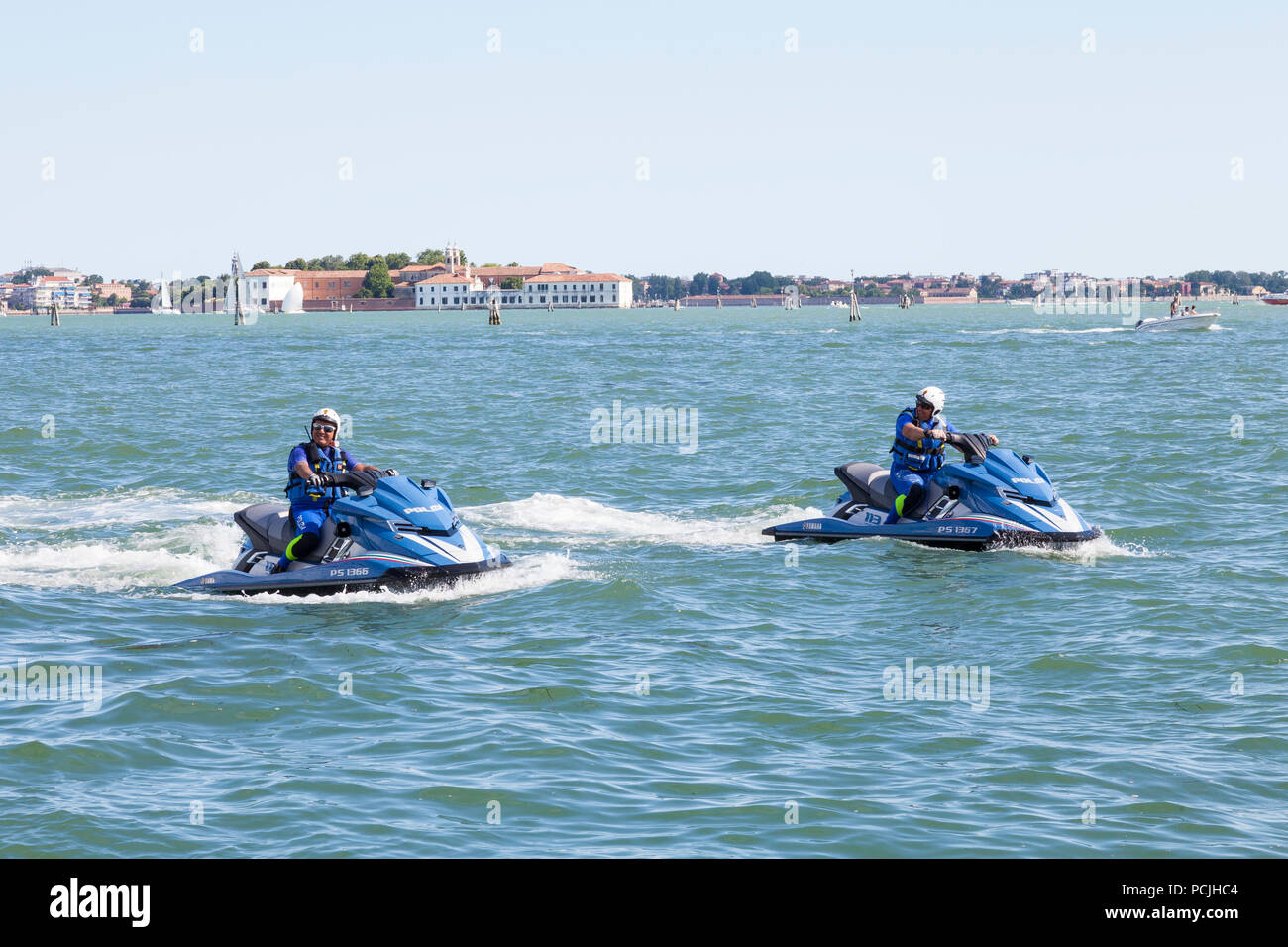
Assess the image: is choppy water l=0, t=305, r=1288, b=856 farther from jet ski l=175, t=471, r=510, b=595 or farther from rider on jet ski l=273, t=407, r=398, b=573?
rider on jet ski l=273, t=407, r=398, b=573

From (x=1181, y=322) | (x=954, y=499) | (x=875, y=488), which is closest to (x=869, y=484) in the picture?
(x=875, y=488)

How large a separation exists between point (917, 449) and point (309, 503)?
6.51 meters

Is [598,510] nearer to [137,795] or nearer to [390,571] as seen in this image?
[390,571]

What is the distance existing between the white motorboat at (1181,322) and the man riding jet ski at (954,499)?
77.9 meters

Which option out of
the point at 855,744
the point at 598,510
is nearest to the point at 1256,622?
the point at 855,744

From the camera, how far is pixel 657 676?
10.8 m

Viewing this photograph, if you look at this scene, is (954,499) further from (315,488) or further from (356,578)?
(315,488)

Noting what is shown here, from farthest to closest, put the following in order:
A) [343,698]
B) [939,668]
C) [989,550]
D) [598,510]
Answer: [598,510], [989,550], [939,668], [343,698]

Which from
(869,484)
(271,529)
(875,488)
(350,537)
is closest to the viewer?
(350,537)

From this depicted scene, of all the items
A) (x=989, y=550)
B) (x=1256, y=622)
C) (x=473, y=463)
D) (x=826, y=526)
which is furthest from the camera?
(x=473, y=463)

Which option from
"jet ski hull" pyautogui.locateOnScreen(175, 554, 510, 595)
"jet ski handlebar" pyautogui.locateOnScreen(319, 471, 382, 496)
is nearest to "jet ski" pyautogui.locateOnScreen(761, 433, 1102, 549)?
"jet ski hull" pyautogui.locateOnScreen(175, 554, 510, 595)

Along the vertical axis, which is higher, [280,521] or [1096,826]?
[280,521]

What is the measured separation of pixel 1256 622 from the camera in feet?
40.0

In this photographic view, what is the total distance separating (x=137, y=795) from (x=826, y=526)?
9779 millimetres
